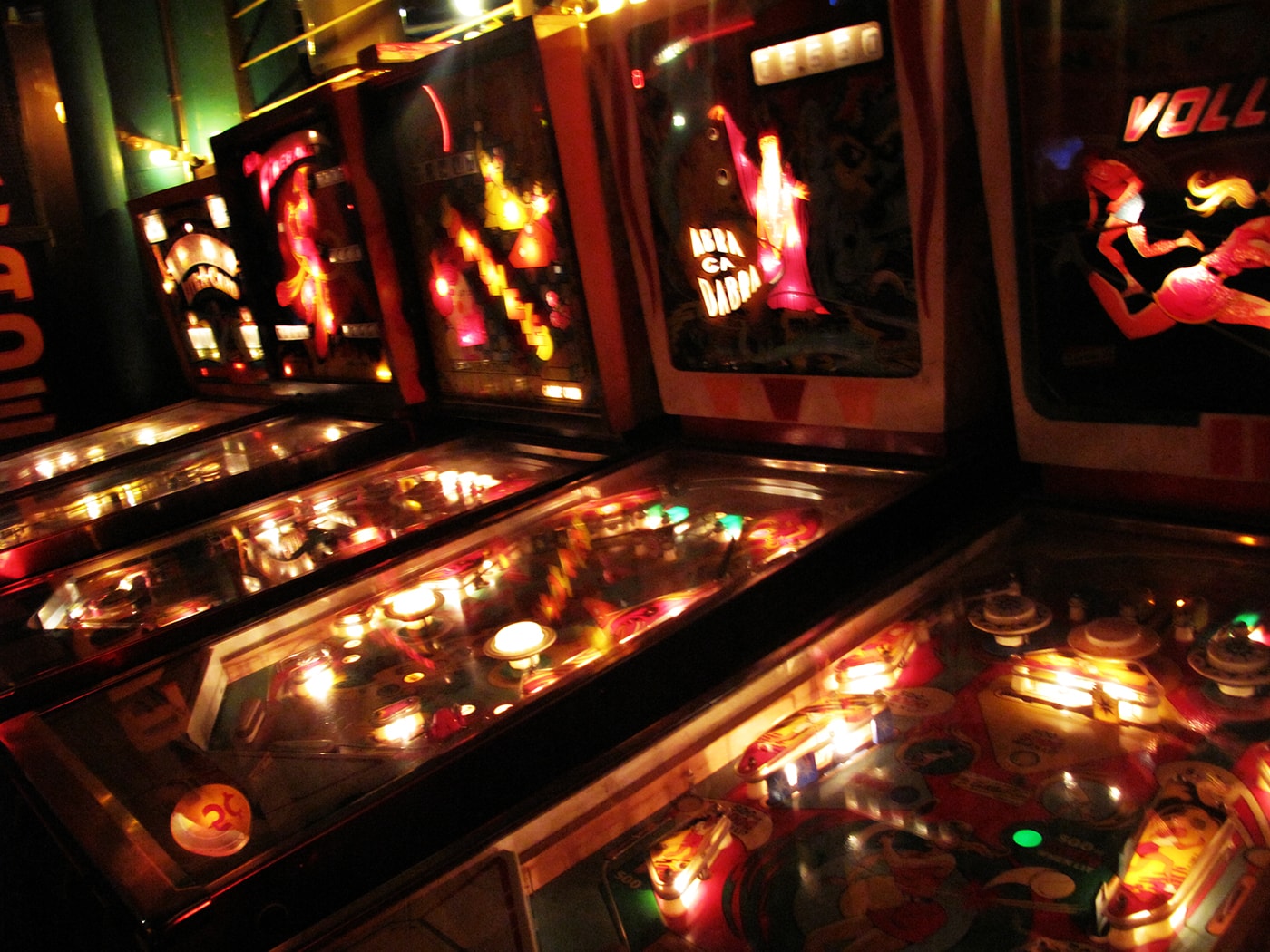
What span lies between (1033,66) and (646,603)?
1.04m

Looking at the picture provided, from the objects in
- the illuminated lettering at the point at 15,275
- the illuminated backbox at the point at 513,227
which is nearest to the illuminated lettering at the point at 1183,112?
the illuminated backbox at the point at 513,227

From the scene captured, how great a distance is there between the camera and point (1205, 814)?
1063 mm

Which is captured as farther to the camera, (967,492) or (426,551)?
(426,551)

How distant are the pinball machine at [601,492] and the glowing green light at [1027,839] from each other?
1.61 ft

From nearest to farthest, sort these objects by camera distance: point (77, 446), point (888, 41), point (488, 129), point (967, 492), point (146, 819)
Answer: point (146, 819), point (888, 41), point (967, 492), point (488, 129), point (77, 446)

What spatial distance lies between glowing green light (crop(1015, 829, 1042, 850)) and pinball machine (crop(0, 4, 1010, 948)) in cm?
49

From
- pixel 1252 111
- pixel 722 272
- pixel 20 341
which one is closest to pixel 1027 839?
pixel 1252 111

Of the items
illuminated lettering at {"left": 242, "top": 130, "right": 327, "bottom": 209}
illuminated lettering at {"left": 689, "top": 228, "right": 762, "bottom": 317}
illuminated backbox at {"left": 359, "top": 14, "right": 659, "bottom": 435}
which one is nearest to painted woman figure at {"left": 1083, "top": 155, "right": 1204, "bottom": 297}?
illuminated lettering at {"left": 689, "top": 228, "right": 762, "bottom": 317}

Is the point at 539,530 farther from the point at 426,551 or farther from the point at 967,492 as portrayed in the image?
the point at 967,492

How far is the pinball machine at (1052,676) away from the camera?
3.42 ft

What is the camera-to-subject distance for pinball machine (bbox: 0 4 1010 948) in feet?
4.40

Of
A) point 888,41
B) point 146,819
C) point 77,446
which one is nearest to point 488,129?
point 888,41

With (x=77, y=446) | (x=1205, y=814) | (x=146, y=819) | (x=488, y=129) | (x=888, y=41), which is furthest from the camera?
(x=77, y=446)

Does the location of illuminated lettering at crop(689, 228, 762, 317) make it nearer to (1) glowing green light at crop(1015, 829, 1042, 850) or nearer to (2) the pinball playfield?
(2) the pinball playfield
